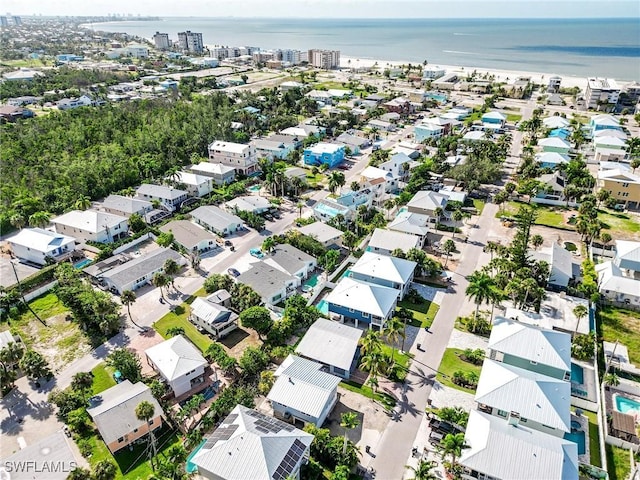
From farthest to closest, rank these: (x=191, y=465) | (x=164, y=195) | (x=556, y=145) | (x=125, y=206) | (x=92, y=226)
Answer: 1. (x=556, y=145)
2. (x=164, y=195)
3. (x=125, y=206)
4. (x=92, y=226)
5. (x=191, y=465)

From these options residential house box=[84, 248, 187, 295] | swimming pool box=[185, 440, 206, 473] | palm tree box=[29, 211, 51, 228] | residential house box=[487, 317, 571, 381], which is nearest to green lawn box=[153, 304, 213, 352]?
residential house box=[84, 248, 187, 295]

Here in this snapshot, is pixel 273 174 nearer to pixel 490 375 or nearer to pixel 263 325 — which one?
pixel 263 325

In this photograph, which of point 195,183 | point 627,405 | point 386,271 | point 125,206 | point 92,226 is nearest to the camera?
point 627,405

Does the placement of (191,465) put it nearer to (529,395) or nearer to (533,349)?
(529,395)

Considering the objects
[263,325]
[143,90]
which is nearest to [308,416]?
[263,325]

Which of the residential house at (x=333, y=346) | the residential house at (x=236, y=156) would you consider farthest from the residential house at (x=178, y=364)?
the residential house at (x=236, y=156)

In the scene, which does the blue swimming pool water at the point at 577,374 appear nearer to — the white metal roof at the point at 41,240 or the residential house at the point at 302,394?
the residential house at the point at 302,394

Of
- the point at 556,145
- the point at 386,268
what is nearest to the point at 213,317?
the point at 386,268

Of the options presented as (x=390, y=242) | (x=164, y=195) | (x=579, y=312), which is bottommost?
(x=164, y=195)
